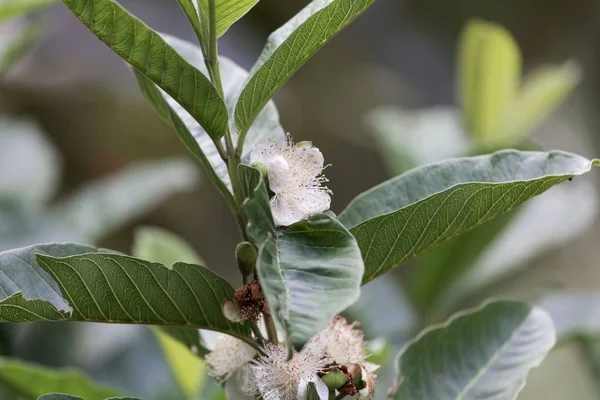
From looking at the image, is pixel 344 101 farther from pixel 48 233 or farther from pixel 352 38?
pixel 48 233

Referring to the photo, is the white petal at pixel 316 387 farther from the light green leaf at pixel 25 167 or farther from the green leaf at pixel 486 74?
the green leaf at pixel 486 74

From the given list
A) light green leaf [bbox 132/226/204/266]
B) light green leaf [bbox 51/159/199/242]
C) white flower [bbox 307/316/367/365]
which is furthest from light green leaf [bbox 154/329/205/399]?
white flower [bbox 307/316/367/365]

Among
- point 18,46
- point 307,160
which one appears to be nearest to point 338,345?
point 307,160

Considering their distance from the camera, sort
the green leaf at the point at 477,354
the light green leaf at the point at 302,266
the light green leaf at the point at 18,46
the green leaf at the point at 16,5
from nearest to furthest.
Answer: the light green leaf at the point at 302,266
the green leaf at the point at 477,354
the green leaf at the point at 16,5
the light green leaf at the point at 18,46

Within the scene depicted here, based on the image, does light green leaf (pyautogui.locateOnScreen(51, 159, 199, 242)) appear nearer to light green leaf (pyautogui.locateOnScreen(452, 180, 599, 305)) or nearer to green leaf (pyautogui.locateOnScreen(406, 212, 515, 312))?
green leaf (pyautogui.locateOnScreen(406, 212, 515, 312))

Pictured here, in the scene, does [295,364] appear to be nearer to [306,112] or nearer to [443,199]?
[443,199]

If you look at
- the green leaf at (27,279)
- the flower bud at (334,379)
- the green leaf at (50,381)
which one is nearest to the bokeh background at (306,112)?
the green leaf at (50,381)

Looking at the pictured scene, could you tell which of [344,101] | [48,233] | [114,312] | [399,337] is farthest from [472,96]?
[344,101]
